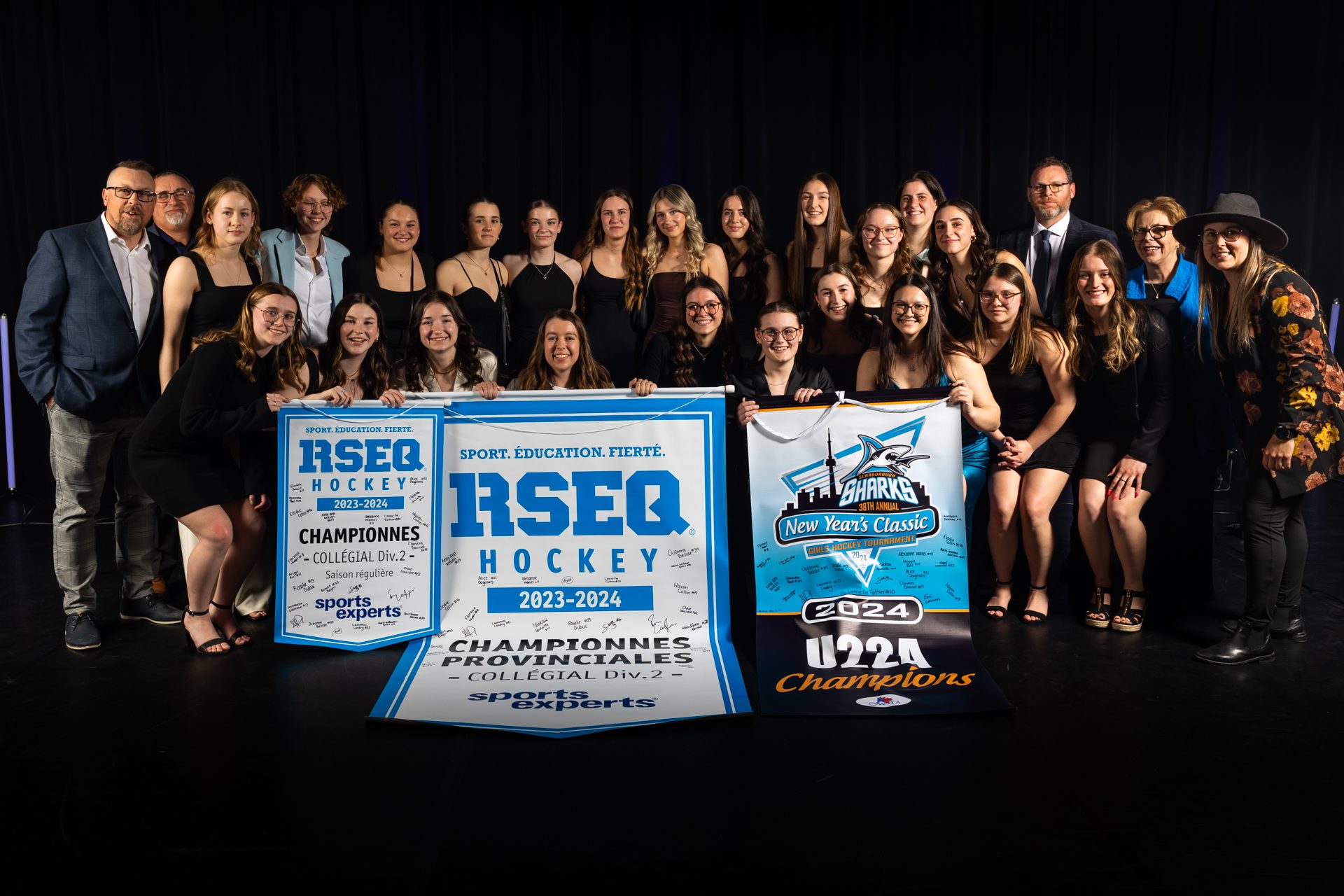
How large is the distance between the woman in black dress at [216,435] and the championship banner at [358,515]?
0.16 m

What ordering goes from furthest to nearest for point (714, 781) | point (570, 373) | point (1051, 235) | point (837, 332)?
point (1051, 235) → point (837, 332) → point (570, 373) → point (714, 781)

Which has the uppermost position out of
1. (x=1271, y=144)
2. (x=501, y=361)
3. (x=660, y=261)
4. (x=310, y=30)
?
(x=310, y=30)

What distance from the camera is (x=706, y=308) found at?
3.81m

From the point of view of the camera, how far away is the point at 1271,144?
691cm

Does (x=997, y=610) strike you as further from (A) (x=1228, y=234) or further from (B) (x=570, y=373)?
A: (B) (x=570, y=373)

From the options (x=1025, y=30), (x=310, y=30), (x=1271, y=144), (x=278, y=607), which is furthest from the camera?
(x=1271, y=144)

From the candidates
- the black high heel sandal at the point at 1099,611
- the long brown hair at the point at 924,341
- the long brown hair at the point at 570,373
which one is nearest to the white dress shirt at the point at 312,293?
the long brown hair at the point at 570,373

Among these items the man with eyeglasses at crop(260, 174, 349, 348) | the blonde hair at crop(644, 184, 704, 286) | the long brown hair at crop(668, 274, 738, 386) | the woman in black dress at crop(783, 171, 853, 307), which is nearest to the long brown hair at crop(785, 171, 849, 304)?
the woman in black dress at crop(783, 171, 853, 307)

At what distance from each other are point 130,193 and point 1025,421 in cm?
332

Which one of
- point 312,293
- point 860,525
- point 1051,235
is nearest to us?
point 860,525

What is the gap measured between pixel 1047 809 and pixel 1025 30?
214 inches

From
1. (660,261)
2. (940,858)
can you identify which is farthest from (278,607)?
(940,858)

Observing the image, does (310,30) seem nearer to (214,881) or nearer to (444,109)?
(444,109)

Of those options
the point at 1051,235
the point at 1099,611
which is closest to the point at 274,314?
the point at 1099,611
